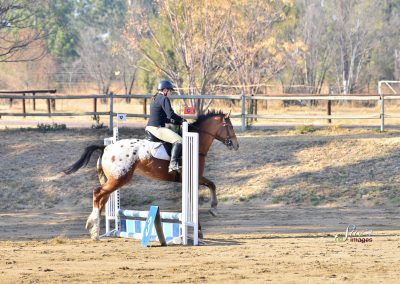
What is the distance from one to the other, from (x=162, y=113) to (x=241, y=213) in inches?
196

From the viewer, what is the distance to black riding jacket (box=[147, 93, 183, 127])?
53.5 feet

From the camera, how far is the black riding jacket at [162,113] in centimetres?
1630

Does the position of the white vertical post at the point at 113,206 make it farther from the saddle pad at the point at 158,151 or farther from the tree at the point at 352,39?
the tree at the point at 352,39

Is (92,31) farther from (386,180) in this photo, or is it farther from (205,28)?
(386,180)

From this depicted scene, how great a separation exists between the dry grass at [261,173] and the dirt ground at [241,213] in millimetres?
27

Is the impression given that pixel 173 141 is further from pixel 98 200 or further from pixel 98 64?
pixel 98 64

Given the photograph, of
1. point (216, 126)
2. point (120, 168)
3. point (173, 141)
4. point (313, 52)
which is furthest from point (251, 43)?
point (120, 168)

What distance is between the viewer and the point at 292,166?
2436cm

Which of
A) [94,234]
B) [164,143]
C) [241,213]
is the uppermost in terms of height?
[164,143]

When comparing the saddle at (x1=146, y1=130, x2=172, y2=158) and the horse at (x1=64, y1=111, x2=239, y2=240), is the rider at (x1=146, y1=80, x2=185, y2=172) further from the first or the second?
the horse at (x1=64, y1=111, x2=239, y2=240)

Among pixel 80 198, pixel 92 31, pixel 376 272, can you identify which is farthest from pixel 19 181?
pixel 92 31

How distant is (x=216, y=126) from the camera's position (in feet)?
58.7

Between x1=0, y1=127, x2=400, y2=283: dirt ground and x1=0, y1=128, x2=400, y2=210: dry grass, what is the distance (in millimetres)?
27

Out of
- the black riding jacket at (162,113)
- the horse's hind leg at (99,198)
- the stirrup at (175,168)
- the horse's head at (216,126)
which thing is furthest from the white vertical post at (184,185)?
the horse's head at (216,126)
